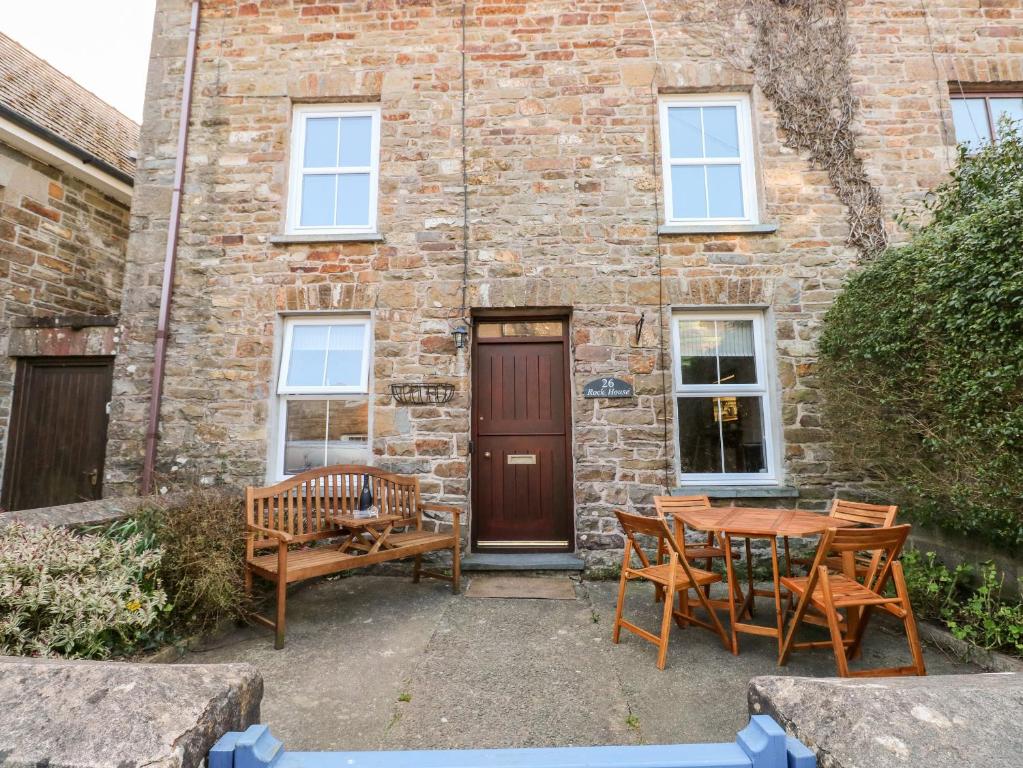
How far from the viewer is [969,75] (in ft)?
19.7

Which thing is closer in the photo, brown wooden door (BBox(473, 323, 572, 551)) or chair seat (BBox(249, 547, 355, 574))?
chair seat (BBox(249, 547, 355, 574))

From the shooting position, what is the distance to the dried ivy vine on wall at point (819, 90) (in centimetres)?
582

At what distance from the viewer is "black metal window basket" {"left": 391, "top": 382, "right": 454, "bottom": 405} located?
5652 millimetres

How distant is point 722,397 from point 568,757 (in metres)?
5.27

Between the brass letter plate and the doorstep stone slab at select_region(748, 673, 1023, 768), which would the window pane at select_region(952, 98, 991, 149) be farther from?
the doorstep stone slab at select_region(748, 673, 1023, 768)

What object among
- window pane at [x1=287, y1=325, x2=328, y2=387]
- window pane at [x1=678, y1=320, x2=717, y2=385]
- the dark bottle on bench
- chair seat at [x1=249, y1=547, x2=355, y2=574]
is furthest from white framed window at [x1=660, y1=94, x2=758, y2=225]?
chair seat at [x1=249, y1=547, x2=355, y2=574]

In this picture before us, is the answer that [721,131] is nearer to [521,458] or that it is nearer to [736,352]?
[736,352]

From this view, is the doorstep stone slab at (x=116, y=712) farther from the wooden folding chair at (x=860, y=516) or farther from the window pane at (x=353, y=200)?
the window pane at (x=353, y=200)

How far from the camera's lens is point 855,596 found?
10.4ft

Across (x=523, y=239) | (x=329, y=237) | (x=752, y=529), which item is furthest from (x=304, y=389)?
(x=752, y=529)

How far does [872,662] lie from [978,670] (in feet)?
2.00

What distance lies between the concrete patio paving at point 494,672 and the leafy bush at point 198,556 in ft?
0.81

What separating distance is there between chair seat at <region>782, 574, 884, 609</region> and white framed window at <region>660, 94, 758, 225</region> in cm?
398

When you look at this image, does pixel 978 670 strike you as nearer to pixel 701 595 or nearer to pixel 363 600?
pixel 701 595
